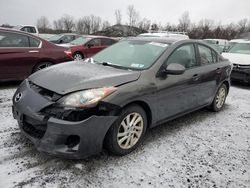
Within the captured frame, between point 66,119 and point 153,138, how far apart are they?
5.25 feet

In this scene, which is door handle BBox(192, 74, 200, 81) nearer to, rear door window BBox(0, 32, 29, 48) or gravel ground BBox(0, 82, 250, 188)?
gravel ground BBox(0, 82, 250, 188)

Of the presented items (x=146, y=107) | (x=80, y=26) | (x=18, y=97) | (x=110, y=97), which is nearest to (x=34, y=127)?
(x=18, y=97)

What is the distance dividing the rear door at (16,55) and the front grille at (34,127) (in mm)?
3384

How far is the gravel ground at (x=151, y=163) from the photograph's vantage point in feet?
8.90

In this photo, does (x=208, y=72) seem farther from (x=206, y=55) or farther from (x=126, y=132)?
(x=126, y=132)

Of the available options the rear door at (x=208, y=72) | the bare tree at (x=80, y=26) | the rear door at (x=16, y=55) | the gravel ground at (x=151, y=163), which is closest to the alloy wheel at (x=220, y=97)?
the rear door at (x=208, y=72)

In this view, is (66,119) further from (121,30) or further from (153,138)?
(121,30)

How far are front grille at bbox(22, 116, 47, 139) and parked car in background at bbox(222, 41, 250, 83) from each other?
7168 mm

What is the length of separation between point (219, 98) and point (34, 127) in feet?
12.7

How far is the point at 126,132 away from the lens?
10.4 ft

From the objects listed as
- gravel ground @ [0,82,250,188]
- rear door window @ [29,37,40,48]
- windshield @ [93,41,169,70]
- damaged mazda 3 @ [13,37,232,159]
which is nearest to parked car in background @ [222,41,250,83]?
damaged mazda 3 @ [13,37,232,159]

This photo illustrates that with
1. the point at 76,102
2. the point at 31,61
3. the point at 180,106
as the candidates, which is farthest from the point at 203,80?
the point at 31,61

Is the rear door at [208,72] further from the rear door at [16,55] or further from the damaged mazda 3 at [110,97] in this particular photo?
the rear door at [16,55]

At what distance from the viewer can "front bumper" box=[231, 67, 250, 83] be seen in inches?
318
